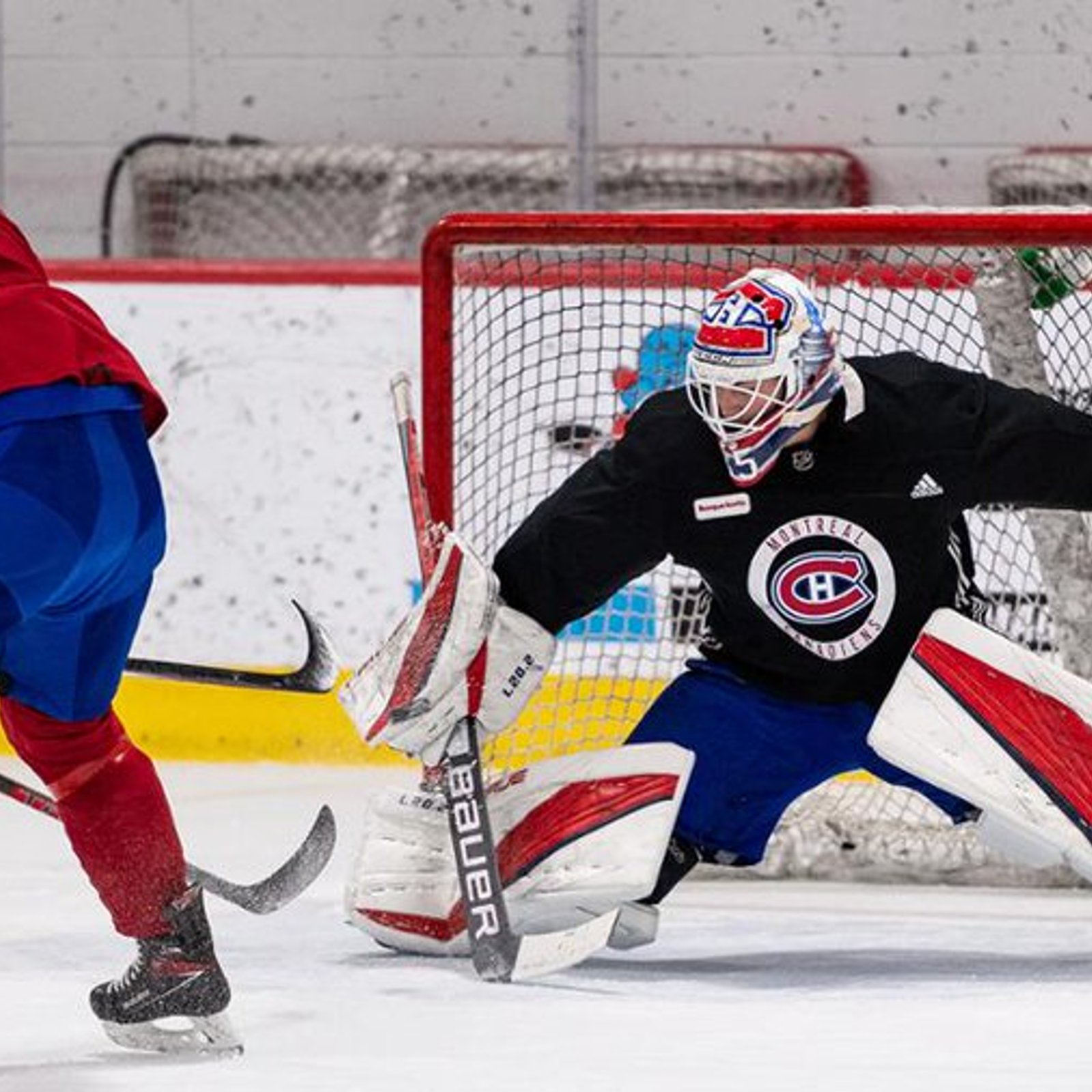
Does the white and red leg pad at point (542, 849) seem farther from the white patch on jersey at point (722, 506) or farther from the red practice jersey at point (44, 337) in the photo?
the red practice jersey at point (44, 337)

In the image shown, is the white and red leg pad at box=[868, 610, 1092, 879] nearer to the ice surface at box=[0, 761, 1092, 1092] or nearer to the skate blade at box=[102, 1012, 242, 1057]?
the ice surface at box=[0, 761, 1092, 1092]

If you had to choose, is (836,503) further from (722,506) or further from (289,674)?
(289,674)

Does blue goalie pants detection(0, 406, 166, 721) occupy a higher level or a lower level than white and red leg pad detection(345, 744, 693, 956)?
higher

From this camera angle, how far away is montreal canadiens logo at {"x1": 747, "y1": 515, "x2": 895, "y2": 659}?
3646mm

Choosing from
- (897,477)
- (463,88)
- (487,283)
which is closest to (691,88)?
(463,88)

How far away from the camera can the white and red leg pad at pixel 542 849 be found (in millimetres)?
3645

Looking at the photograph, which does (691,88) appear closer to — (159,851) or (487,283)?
(487,283)

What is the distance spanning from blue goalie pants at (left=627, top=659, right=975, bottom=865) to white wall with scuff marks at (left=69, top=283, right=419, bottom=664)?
1.49 meters

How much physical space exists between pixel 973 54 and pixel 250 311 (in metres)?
1.64

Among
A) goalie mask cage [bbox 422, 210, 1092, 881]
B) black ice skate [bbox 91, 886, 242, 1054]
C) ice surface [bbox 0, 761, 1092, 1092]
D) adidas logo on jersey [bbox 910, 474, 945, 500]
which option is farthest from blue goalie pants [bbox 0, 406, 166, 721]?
goalie mask cage [bbox 422, 210, 1092, 881]

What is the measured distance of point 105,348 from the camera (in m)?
3.04

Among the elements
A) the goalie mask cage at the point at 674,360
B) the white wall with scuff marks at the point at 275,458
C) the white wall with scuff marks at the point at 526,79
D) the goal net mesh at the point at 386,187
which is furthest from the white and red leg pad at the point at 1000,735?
the goal net mesh at the point at 386,187

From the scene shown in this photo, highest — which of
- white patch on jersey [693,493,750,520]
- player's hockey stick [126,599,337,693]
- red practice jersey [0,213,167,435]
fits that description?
red practice jersey [0,213,167,435]

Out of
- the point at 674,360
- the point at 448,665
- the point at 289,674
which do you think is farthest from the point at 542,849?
the point at 674,360
